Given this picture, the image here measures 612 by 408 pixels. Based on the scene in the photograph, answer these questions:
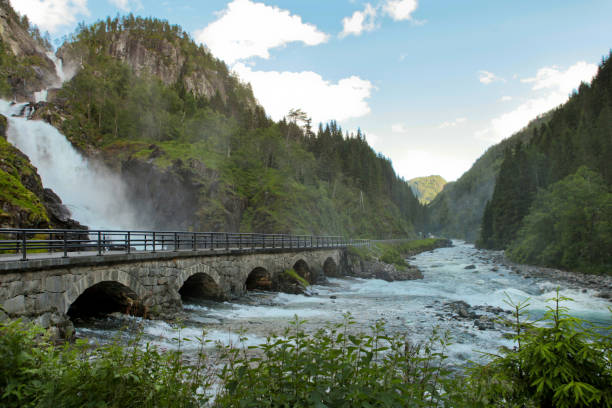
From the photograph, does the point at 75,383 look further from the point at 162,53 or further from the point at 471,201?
the point at 471,201

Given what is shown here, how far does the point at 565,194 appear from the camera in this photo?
39969 mm

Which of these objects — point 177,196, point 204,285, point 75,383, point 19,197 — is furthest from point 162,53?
point 75,383

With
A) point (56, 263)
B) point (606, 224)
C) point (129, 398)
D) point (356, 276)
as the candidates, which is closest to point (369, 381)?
point (129, 398)

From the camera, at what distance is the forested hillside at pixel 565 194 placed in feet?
115

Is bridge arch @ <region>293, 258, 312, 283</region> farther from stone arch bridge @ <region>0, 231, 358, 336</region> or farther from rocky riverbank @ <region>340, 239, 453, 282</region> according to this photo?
rocky riverbank @ <region>340, 239, 453, 282</region>

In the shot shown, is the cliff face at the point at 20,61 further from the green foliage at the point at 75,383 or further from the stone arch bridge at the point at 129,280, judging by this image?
the green foliage at the point at 75,383

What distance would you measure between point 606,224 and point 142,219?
Result: 55.9 m

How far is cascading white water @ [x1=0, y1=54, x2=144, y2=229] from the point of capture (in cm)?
4216

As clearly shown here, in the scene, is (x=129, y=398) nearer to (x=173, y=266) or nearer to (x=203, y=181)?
(x=173, y=266)

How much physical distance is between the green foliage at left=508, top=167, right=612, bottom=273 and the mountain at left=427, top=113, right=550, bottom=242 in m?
97.1

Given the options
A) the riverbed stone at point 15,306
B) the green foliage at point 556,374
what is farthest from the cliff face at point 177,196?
the green foliage at point 556,374

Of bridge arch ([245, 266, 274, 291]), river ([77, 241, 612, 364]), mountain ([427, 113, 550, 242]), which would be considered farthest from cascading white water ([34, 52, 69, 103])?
mountain ([427, 113, 550, 242])

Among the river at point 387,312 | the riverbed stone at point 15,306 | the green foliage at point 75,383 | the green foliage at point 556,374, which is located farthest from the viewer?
the river at point 387,312

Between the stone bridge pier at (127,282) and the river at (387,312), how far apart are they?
3.29 ft
